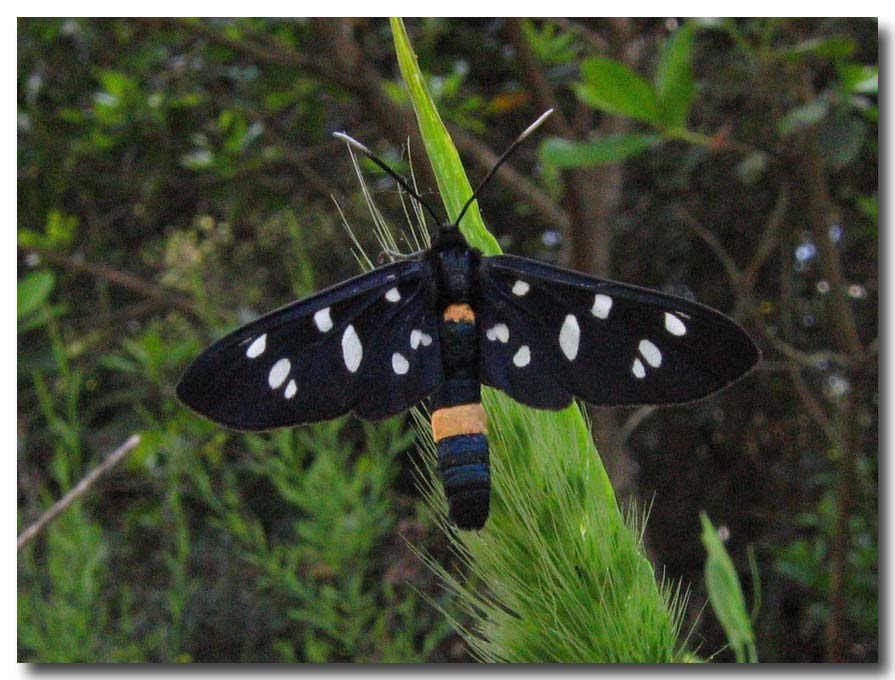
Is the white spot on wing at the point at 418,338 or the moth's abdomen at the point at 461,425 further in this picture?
the white spot on wing at the point at 418,338

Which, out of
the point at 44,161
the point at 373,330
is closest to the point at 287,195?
the point at 44,161

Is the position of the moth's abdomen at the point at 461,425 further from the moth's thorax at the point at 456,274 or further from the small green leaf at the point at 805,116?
the small green leaf at the point at 805,116

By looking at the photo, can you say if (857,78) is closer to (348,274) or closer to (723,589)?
(723,589)

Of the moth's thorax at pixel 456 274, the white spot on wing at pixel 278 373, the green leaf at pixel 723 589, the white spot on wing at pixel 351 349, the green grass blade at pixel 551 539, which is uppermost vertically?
the moth's thorax at pixel 456 274

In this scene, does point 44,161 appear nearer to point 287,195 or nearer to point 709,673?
point 287,195

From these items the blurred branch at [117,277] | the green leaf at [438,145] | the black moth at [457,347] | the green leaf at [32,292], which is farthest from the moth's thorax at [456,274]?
the blurred branch at [117,277]

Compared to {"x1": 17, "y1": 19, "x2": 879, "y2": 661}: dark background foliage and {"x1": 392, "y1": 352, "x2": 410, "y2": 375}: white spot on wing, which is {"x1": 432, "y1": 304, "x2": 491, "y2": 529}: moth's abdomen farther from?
{"x1": 17, "y1": 19, "x2": 879, "y2": 661}: dark background foliage
